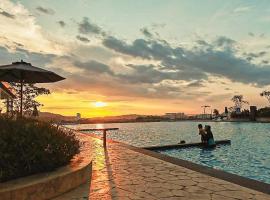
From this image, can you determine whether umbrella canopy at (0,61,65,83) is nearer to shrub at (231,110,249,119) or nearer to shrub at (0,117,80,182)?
shrub at (0,117,80,182)

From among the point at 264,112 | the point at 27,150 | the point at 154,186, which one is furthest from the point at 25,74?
the point at 264,112

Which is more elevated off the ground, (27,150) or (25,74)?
(25,74)

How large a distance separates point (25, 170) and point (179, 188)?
3.60 m

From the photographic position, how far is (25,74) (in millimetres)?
14688

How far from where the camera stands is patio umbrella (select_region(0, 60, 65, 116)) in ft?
42.2

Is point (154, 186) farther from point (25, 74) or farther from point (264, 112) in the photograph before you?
point (264, 112)

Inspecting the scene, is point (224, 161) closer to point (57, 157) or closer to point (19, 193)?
point (57, 157)

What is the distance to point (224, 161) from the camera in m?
21.2

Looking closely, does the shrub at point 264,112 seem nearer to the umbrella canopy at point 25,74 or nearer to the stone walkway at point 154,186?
the umbrella canopy at point 25,74

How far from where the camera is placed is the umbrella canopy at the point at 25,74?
42.2ft

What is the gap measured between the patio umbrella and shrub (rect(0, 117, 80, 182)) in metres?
4.81

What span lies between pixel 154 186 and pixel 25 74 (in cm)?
905

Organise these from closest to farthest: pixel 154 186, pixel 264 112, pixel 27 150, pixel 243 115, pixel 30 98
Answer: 1. pixel 27 150
2. pixel 154 186
3. pixel 30 98
4. pixel 264 112
5. pixel 243 115

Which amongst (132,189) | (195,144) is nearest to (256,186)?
(132,189)
